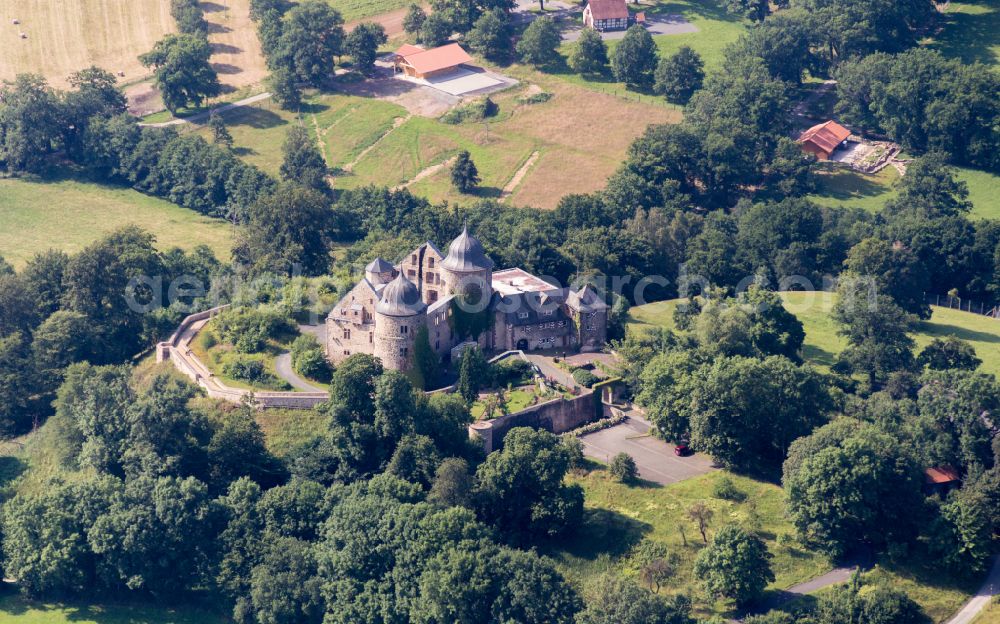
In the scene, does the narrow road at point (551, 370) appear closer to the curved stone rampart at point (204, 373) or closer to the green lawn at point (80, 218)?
the curved stone rampart at point (204, 373)

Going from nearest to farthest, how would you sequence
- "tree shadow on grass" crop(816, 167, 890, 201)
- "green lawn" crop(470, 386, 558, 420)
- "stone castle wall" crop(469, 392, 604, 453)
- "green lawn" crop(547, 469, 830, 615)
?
"green lawn" crop(547, 469, 830, 615) < "stone castle wall" crop(469, 392, 604, 453) < "green lawn" crop(470, 386, 558, 420) < "tree shadow on grass" crop(816, 167, 890, 201)

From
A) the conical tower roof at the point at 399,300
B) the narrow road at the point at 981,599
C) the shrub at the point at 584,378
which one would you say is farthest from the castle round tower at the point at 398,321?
the narrow road at the point at 981,599

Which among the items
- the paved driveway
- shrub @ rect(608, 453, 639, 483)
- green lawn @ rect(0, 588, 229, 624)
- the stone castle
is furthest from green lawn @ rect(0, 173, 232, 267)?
shrub @ rect(608, 453, 639, 483)

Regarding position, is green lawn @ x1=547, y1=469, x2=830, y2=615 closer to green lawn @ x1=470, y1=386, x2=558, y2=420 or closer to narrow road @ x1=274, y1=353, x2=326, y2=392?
green lawn @ x1=470, y1=386, x2=558, y2=420

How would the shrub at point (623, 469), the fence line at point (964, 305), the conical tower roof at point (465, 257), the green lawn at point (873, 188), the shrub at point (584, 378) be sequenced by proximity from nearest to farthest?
1. the shrub at point (623, 469)
2. the shrub at point (584, 378)
3. the conical tower roof at point (465, 257)
4. the fence line at point (964, 305)
5. the green lawn at point (873, 188)

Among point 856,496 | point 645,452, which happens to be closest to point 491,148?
point 645,452

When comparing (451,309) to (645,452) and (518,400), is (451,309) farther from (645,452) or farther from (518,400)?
(645,452)
